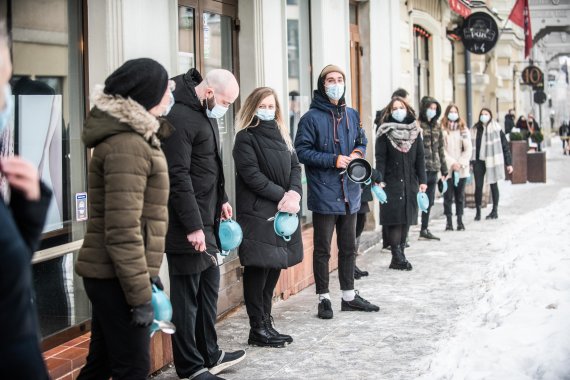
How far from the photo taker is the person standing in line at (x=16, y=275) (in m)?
2.41

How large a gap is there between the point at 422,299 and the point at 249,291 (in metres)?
2.34

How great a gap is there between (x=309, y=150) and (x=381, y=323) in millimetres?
1482

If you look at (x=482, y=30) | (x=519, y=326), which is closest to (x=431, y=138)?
(x=519, y=326)

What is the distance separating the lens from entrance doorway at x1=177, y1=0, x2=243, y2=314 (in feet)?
23.2

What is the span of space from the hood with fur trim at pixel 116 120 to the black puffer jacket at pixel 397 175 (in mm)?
5569

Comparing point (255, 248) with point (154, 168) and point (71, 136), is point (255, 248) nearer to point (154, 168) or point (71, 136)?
point (71, 136)

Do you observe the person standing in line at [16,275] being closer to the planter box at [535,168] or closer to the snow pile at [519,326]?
the snow pile at [519,326]

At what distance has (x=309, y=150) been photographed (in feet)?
22.9

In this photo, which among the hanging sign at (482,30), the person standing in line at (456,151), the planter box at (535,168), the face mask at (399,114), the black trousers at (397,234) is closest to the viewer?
the face mask at (399,114)

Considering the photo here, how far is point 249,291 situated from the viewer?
20.0 ft

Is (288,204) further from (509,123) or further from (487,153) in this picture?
(509,123)

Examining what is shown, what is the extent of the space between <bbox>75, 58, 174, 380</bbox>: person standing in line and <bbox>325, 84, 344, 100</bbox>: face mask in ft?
10.6

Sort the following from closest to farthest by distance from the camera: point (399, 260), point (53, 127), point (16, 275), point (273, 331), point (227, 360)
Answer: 1. point (16, 275)
2. point (53, 127)
3. point (227, 360)
4. point (273, 331)
5. point (399, 260)

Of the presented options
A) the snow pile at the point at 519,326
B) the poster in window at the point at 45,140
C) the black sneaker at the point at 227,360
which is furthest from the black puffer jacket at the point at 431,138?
the poster in window at the point at 45,140
